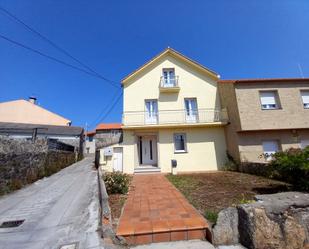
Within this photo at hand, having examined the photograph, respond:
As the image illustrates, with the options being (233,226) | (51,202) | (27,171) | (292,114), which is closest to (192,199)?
(233,226)

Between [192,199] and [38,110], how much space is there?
109ft

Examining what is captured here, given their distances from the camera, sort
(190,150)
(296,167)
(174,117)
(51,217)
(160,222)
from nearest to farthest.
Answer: (160,222) < (51,217) < (296,167) < (190,150) < (174,117)

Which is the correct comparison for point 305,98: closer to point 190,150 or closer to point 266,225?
point 190,150

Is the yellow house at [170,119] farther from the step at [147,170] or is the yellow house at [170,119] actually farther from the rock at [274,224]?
the rock at [274,224]

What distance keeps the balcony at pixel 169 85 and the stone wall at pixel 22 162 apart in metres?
10.0

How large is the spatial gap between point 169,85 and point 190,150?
6050mm

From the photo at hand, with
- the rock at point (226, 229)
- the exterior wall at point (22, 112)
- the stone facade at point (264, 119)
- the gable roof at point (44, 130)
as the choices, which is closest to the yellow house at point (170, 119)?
the stone facade at point (264, 119)

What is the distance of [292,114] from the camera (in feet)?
39.2

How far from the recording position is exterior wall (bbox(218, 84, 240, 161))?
1250 cm

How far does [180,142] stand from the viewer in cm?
1436

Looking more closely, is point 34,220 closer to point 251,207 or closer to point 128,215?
point 128,215

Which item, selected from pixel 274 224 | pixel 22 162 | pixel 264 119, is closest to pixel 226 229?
pixel 274 224

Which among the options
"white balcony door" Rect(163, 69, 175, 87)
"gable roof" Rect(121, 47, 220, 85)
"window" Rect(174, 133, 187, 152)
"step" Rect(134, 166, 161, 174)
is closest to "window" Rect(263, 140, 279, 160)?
Answer: "window" Rect(174, 133, 187, 152)

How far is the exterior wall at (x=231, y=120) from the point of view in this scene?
1250cm
